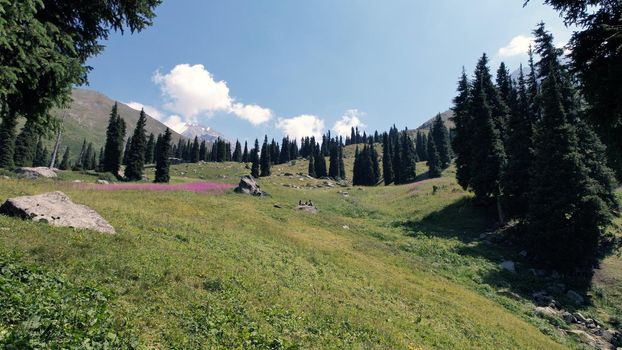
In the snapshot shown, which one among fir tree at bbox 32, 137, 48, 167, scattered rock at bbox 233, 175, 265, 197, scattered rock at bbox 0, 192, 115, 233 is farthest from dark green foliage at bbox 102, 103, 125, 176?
scattered rock at bbox 0, 192, 115, 233

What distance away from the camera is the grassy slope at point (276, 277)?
1116 centimetres

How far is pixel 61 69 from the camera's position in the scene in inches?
393

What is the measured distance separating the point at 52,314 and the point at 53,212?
36.1ft

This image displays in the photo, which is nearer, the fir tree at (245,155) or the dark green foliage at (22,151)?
the dark green foliage at (22,151)

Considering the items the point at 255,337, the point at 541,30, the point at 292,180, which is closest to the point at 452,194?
the point at 541,30

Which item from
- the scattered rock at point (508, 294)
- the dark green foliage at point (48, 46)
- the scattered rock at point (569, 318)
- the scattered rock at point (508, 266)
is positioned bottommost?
the scattered rock at point (569, 318)

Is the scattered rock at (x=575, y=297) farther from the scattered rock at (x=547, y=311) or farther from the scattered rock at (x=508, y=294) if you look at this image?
the scattered rock at (x=508, y=294)

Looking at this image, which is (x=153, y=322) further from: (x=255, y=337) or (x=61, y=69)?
(x=61, y=69)

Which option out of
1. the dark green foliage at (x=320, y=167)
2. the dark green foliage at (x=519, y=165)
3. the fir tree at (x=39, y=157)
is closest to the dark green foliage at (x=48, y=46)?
the dark green foliage at (x=519, y=165)

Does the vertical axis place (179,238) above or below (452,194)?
below

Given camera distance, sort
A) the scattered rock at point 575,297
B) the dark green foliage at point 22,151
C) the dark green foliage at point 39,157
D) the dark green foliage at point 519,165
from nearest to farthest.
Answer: the scattered rock at point 575,297, the dark green foliage at point 519,165, the dark green foliage at point 22,151, the dark green foliage at point 39,157

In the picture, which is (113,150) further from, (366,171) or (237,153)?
(237,153)

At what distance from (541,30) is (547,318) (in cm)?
4098

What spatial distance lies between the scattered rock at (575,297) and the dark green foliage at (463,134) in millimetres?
22776
